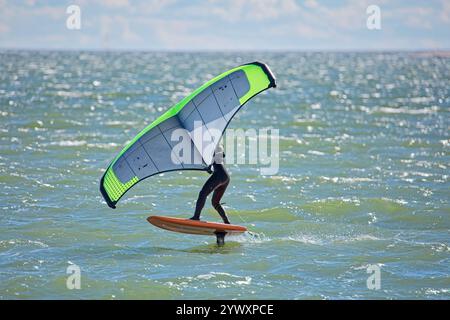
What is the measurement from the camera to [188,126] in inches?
600

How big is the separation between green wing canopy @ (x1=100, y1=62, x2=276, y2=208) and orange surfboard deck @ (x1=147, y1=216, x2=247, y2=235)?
0.96m

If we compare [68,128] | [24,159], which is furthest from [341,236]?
[68,128]

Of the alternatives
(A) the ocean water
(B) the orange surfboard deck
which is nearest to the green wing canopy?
(B) the orange surfboard deck

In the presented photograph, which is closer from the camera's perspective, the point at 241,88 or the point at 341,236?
the point at 241,88

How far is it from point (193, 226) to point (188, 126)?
187 centimetres

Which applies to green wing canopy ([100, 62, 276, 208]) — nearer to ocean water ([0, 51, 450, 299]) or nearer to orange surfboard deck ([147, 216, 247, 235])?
orange surfboard deck ([147, 216, 247, 235])

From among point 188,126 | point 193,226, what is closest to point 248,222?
point 193,226

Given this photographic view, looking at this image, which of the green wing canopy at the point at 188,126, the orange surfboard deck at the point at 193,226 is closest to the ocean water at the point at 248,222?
the orange surfboard deck at the point at 193,226

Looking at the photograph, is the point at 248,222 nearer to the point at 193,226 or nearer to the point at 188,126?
the point at 193,226

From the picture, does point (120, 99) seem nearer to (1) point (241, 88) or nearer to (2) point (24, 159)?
(2) point (24, 159)

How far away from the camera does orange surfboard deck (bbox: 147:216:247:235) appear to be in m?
15.8

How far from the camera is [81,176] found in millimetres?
24250

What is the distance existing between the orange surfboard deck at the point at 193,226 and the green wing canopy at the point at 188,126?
955mm
